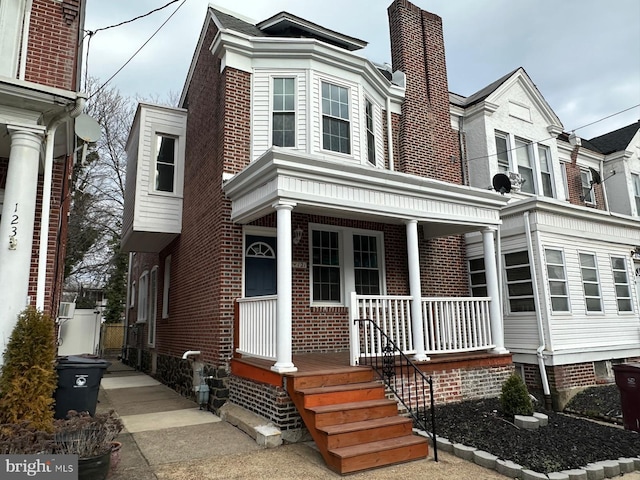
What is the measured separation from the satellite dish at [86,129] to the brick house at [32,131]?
0.33ft

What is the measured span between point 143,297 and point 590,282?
1359 centimetres

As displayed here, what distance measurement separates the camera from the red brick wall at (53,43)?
20.2 feet

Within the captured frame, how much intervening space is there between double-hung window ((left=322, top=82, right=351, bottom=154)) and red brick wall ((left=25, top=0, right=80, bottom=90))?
4.64 meters

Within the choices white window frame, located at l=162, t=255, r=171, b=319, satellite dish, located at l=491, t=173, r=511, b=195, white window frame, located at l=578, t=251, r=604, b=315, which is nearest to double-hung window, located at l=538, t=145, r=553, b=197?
satellite dish, located at l=491, t=173, r=511, b=195

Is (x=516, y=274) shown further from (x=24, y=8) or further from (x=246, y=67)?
(x=24, y=8)

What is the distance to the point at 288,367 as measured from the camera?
5930 millimetres

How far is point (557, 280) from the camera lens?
9719mm

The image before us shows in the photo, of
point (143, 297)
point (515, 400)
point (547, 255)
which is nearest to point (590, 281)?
point (547, 255)

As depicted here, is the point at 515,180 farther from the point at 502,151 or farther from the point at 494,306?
the point at 494,306

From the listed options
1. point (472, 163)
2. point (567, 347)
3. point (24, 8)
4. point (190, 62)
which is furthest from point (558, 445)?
point (190, 62)

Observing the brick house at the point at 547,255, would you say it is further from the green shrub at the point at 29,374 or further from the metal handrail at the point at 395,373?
the green shrub at the point at 29,374

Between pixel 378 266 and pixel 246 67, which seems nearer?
pixel 246 67

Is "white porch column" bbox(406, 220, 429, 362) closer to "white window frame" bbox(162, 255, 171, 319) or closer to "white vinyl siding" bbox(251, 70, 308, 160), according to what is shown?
"white vinyl siding" bbox(251, 70, 308, 160)

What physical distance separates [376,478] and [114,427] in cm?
275
